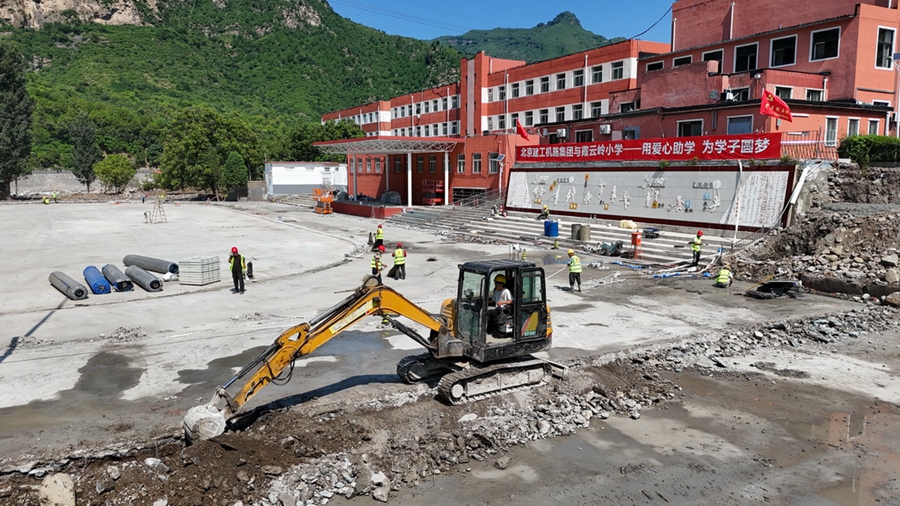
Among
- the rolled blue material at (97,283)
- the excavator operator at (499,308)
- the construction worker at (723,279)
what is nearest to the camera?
the excavator operator at (499,308)

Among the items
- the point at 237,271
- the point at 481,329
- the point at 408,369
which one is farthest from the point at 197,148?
the point at 481,329

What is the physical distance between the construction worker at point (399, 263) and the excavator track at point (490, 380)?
1208cm

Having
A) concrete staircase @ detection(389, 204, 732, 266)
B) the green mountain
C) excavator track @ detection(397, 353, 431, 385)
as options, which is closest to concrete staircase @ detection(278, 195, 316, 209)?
concrete staircase @ detection(389, 204, 732, 266)

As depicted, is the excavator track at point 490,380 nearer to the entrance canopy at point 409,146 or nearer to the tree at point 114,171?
the entrance canopy at point 409,146

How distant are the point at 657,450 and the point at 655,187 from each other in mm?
24127

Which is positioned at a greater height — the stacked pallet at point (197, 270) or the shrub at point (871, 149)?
the shrub at point (871, 149)

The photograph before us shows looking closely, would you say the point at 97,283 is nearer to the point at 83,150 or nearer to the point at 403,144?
the point at 403,144

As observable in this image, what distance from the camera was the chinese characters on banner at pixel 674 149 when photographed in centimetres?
2644

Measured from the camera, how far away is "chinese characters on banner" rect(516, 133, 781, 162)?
26438 millimetres

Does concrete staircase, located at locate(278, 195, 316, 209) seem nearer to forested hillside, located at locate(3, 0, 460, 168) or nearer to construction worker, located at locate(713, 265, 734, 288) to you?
forested hillside, located at locate(3, 0, 460, 168)

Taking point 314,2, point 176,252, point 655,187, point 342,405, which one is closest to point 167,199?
point 176,252

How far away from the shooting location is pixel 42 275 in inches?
906

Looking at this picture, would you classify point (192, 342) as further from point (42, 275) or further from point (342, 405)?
point (42, 275)

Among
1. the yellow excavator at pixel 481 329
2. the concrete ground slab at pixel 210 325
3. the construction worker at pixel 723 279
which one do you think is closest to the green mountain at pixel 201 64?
the concrete ground slab at pixel 210 325
